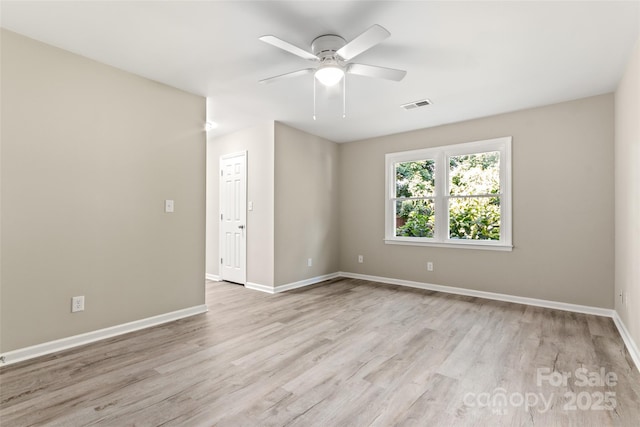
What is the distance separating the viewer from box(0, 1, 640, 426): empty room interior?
2002 millimetres

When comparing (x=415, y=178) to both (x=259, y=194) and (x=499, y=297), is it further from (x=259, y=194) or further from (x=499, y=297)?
(x=259, y=194)

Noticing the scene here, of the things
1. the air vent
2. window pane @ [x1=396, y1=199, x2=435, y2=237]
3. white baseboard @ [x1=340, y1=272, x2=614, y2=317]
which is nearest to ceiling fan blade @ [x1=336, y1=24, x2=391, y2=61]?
the air vent

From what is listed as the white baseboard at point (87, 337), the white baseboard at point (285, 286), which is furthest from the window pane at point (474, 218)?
the white baseboard at point (87, 337)

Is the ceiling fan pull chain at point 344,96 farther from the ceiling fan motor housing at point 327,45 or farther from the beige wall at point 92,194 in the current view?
the beige wall at point 92,194

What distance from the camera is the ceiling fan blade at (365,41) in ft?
6.23

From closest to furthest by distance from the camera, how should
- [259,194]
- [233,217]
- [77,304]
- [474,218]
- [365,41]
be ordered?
[365,41] < [77,304] < [474,218] < [259,194] < [233,217]

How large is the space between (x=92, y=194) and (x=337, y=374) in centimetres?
258

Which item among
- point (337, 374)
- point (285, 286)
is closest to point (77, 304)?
point (337, 374)

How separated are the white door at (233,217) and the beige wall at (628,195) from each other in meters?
4.41

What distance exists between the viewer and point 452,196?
4.57m

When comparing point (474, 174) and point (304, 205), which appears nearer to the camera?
point (474, 174)

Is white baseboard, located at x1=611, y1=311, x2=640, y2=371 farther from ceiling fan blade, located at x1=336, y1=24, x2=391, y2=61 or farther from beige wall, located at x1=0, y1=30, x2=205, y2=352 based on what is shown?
beige wall, located at x1=0, y1=30, x2=205, y2=352

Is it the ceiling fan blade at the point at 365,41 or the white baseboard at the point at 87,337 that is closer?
the ceiling fan blade at the point at 365,41

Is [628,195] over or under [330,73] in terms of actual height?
under
